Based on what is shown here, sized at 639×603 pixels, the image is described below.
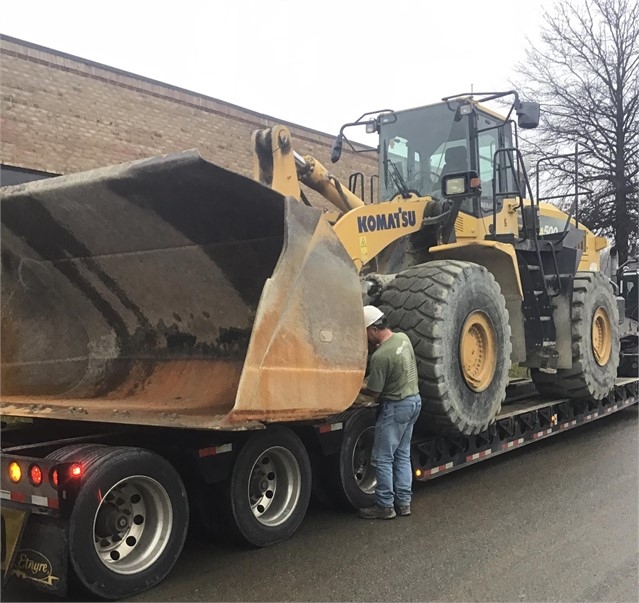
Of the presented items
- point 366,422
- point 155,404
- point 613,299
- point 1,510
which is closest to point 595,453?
point 613,299

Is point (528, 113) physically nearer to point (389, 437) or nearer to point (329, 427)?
point (389, 437)

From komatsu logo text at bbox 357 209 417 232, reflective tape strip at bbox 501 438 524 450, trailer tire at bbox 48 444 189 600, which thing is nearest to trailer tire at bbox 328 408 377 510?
trailer tire at bbox 48 444 189 600

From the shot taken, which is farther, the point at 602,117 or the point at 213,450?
the point at 602,117

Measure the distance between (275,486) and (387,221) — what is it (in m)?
2.65

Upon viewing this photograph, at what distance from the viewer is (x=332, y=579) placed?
4.16 metres

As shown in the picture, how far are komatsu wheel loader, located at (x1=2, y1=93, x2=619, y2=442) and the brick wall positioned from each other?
5.80 metres

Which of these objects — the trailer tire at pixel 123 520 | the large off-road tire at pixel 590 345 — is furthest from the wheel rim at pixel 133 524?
the large off-road tire at pixel 590 345

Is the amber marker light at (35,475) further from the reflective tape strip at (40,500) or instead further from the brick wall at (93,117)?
the brick wall at (93,117)

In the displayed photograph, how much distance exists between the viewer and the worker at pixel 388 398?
5.24 m

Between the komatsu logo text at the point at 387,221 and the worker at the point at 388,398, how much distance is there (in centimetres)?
109

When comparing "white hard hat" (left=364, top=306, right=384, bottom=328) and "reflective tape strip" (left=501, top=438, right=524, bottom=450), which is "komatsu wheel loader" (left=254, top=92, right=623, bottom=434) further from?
"reflective tape strip" (left=501, top=438, right=524, bottom=450)

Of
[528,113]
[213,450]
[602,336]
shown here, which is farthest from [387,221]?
[602,336]

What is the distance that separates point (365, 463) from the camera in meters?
5.75

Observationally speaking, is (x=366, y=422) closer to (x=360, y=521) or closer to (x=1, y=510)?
(x=360, y=521)
